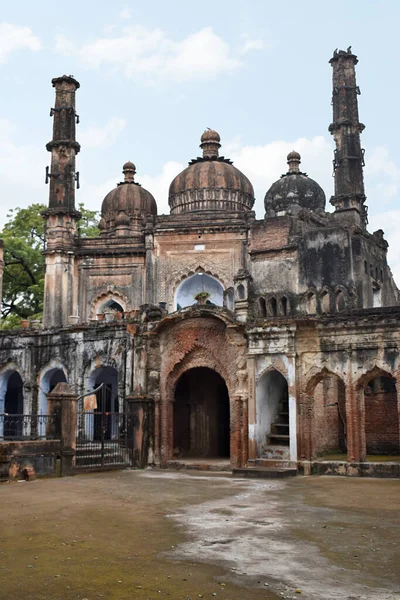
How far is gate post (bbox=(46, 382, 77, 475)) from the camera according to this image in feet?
52.4

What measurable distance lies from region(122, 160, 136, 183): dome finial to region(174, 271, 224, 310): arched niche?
6.92 m

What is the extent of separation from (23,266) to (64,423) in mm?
19206

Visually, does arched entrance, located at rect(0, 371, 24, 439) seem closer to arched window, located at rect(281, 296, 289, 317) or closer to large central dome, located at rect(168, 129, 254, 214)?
arched window, located at rect(281, 296, 289, 317)

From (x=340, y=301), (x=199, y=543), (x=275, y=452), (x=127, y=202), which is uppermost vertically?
(x=127, y=202)

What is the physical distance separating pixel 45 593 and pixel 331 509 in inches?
227

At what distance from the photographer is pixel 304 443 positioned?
16.4 meters

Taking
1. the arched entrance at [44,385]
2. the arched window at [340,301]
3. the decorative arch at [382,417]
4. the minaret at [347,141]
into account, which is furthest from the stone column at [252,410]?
the minaret at [347,141]

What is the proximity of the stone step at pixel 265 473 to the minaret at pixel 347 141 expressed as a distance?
1423cm

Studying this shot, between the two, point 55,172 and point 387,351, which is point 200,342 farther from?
point 55,172

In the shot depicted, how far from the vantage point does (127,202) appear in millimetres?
30750

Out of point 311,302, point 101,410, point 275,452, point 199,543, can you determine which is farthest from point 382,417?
point 199,543

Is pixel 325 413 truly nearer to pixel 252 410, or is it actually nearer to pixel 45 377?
pixel 252 410

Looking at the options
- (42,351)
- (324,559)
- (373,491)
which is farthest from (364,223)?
(324,559)

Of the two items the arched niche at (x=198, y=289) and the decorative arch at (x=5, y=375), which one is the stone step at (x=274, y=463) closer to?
the decorative arch at (x=5, y=375)
